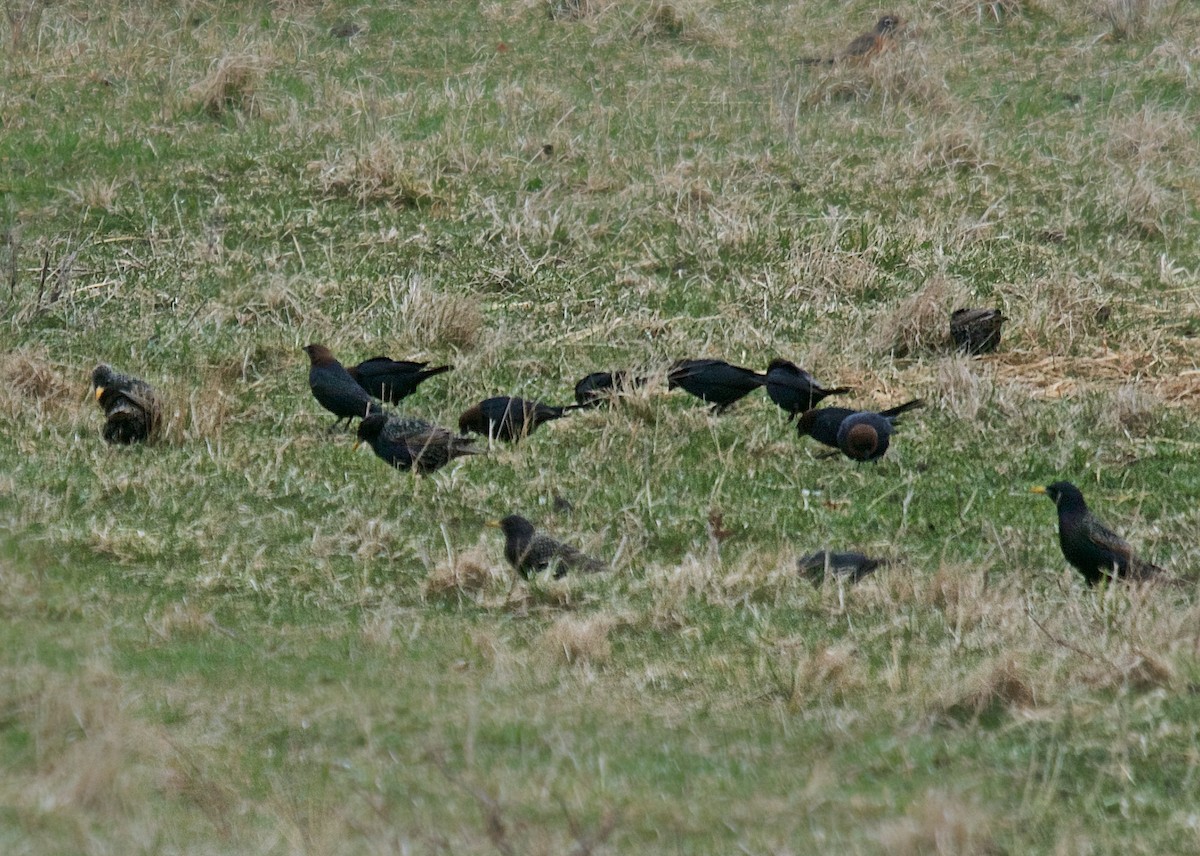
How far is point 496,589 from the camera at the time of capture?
22.4ft

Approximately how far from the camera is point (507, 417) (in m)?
8.94

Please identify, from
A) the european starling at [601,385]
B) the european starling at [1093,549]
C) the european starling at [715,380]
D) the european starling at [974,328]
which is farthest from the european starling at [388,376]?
the european starling at [1093,549]

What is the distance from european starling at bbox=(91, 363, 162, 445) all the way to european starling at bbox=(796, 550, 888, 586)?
3.86 m

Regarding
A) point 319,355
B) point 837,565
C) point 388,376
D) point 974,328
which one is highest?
point 837,565

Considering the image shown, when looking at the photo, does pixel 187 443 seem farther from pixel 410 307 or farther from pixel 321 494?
pixel 410 307

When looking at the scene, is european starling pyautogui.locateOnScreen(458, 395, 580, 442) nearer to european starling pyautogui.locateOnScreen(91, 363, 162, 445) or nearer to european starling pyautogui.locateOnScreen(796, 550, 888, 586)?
european starling pyautogui.locateOnScreen(91, 363, 162, 445)

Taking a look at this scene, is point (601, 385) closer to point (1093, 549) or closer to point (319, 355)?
point (319, 355)

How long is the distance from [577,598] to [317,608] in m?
1.08

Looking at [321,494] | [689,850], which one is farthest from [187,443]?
[689,850]

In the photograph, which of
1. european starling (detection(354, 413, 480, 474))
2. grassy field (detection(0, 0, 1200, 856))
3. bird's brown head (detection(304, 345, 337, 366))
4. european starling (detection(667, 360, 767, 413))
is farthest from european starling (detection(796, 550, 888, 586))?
bird's brown head (detection(304, 345, 337, 366))

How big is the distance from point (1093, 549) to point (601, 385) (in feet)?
11.6

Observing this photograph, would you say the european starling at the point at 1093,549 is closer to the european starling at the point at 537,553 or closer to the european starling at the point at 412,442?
the european starling at the point at 537,553

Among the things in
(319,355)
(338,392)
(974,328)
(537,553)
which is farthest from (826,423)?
(319,355)

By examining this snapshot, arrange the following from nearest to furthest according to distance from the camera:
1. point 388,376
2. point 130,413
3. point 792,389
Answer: point 130,413 → point 792,389 → point 388,376
